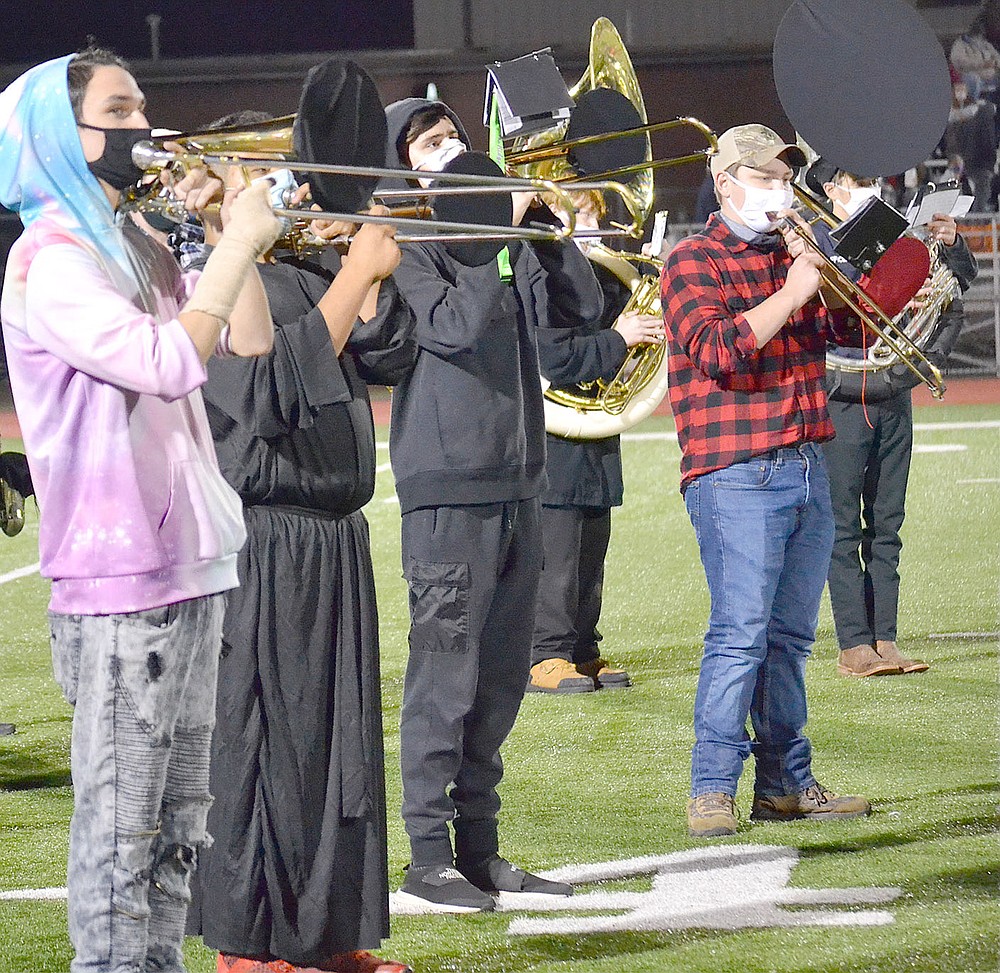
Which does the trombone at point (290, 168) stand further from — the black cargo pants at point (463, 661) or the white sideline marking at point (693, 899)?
the white sideline marking at point (693, 899)

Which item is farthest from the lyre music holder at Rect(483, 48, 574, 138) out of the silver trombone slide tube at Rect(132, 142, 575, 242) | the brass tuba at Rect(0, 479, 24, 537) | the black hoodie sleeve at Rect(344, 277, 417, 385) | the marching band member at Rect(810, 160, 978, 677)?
the marching band member at Rect(810, 160, 978, 677)

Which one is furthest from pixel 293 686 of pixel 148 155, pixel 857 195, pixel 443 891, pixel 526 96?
pixel 857 195

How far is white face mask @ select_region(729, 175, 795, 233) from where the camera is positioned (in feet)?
14.7

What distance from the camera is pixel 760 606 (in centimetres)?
452

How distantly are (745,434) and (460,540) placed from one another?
885 mm

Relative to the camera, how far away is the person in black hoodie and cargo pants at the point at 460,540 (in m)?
4.03

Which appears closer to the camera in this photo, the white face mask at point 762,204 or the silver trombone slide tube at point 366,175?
the silver trombone slide tube at point 366,175

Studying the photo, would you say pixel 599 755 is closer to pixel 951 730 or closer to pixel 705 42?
pixel 951 730

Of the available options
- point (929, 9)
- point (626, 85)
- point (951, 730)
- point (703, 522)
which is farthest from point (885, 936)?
point (929, 9)

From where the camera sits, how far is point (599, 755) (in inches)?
220

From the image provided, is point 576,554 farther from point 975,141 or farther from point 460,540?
point 975,141

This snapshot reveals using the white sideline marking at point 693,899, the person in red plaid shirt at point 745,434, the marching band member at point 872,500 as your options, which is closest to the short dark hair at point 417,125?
the person in red plaid shirt at point 745,434

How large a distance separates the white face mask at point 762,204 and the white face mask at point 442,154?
0.79 meters

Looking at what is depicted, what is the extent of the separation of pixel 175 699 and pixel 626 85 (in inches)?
146
